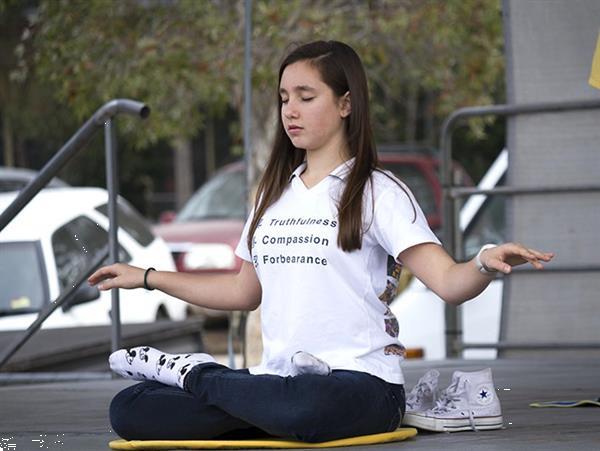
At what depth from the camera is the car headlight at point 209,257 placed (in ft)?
49.5

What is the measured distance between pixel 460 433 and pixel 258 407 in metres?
0.72

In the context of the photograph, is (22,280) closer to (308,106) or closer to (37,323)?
(37,323)

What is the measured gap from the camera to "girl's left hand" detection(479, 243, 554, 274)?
3.92 m

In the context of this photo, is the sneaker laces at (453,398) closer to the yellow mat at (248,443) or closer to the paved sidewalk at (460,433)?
the paved sidewalk at (460,433)

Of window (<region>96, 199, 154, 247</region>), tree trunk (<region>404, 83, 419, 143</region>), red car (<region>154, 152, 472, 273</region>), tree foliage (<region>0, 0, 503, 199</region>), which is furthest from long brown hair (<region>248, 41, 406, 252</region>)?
tree trunk (<region>404, 83, 419, 143</region>)

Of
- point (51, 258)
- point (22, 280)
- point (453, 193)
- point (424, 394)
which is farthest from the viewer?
point (51, 258)

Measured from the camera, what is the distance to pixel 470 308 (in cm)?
894

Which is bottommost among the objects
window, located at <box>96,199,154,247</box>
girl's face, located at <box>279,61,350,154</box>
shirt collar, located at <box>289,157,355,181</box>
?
window, located at <box>96,199,154,247</box>

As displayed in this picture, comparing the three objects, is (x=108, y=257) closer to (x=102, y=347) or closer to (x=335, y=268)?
(x=102, y=347)

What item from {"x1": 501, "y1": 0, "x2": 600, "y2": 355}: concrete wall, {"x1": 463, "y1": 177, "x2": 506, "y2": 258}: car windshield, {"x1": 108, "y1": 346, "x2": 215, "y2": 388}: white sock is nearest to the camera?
{"x1": 108, "y1": 346, "x2": 215, "y2": 388}: white sock

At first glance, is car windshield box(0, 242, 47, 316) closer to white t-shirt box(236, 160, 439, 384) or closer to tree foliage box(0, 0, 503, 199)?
tree foliage box(0, 0, 503, 199)

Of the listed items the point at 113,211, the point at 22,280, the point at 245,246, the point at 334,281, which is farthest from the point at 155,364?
the point at 22,280

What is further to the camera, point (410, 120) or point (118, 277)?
point (410, 120)

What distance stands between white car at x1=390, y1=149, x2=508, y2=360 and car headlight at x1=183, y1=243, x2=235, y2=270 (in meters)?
5.67
